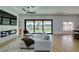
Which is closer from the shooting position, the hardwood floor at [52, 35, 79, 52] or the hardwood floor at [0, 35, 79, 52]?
the hardwood floor at [0, 35, 79, 52]

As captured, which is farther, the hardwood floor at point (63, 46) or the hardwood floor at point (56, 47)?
the hardwood floor at point (63, 46)

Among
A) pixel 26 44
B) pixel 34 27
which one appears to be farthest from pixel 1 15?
pixel 34 27

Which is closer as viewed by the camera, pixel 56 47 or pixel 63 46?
pixel 56 47
